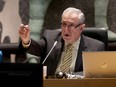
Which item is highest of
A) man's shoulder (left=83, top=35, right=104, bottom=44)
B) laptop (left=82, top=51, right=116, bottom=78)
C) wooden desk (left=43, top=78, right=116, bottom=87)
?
man's shoulder (left=83, top=35, right=104, bottom=44)

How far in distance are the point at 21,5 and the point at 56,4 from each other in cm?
41

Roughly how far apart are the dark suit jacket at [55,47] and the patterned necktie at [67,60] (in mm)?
59

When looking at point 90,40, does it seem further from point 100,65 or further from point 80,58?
point 100,65

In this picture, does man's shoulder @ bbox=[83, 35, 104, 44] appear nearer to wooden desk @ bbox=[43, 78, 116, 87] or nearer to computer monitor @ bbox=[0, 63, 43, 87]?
wooden desk @ bbox=[43, 78, 116, 87]

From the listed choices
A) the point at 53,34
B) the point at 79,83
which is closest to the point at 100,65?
the point at 79,83

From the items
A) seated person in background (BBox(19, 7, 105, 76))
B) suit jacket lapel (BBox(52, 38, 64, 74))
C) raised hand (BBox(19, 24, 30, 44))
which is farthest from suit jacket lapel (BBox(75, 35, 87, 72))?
raised hand (BBox(19, 24, 30, 44))

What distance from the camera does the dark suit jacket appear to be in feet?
9.36

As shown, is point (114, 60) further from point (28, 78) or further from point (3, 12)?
point (3, 12)

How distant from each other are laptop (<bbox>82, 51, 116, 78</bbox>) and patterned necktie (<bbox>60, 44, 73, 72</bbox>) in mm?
754

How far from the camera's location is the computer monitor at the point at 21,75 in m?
1.40

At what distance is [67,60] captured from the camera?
2.82m

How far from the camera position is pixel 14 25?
4.02m

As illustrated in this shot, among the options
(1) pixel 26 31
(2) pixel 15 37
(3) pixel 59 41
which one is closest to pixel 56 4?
(2) pixel 15 37

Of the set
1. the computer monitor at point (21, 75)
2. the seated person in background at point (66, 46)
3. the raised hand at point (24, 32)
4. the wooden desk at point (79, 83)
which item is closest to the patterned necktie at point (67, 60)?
the seated person in background at point (66, 46)
